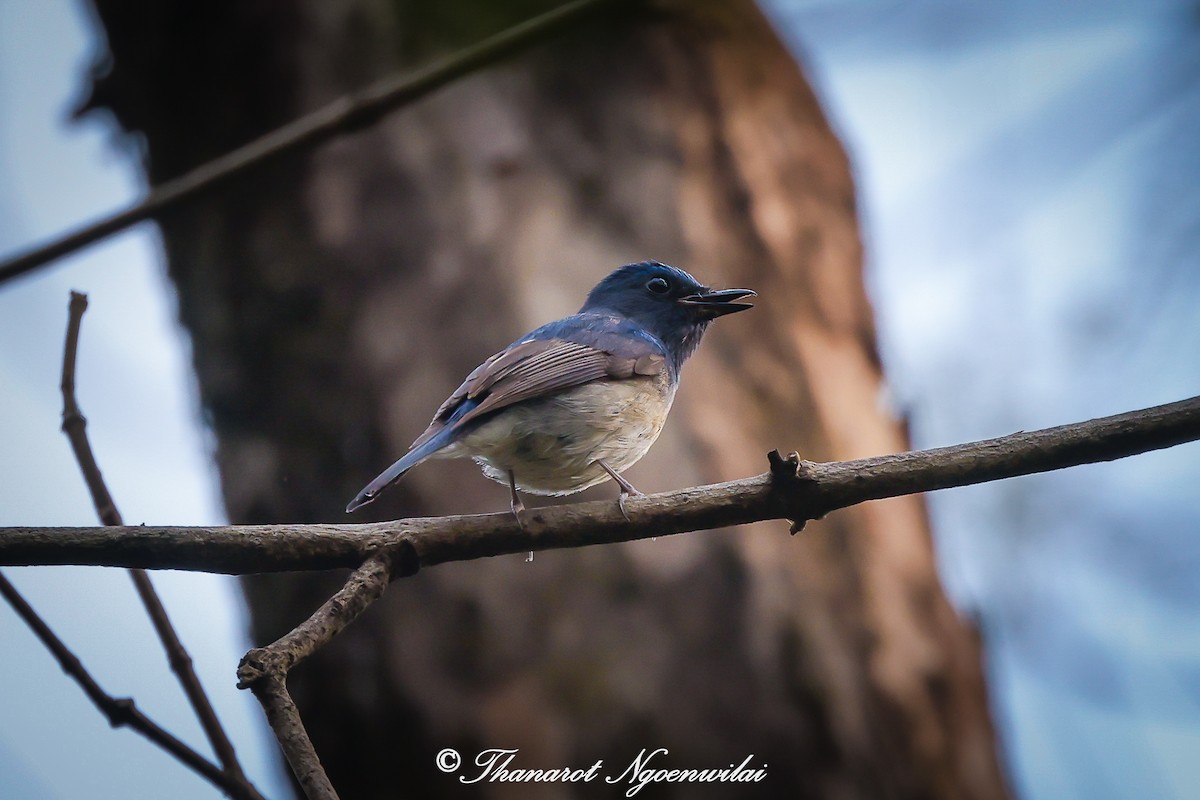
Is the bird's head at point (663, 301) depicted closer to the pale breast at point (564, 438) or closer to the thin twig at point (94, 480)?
the pale breast at point (564, 438)

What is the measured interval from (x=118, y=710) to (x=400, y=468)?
1.07m

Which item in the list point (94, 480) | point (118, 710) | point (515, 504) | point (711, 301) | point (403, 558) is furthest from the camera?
point (711, 301)

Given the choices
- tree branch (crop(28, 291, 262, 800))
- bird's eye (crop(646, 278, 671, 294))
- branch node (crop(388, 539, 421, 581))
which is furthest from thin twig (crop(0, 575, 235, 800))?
bird's eye (crop(646, 278, 671, 294))

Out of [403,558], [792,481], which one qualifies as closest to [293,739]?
[403,558]

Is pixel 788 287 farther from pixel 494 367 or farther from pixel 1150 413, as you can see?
pixel 1150 413

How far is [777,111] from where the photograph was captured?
21.1ft

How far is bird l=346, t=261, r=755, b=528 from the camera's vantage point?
3.77m

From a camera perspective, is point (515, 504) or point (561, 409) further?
point (561, 409)

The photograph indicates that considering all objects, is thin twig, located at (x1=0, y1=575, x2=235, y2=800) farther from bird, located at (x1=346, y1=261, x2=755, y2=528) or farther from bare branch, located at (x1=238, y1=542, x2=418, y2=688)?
bird, located at (x1=346, y1=261, x2=755, y2=528)

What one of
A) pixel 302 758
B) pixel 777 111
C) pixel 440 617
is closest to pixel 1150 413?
pixel 302 758

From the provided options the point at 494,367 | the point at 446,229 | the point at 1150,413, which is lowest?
the point at 1150,413

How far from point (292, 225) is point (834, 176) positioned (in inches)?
141

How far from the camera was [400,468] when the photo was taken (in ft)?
10.4

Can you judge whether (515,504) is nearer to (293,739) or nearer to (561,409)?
(561,409)
